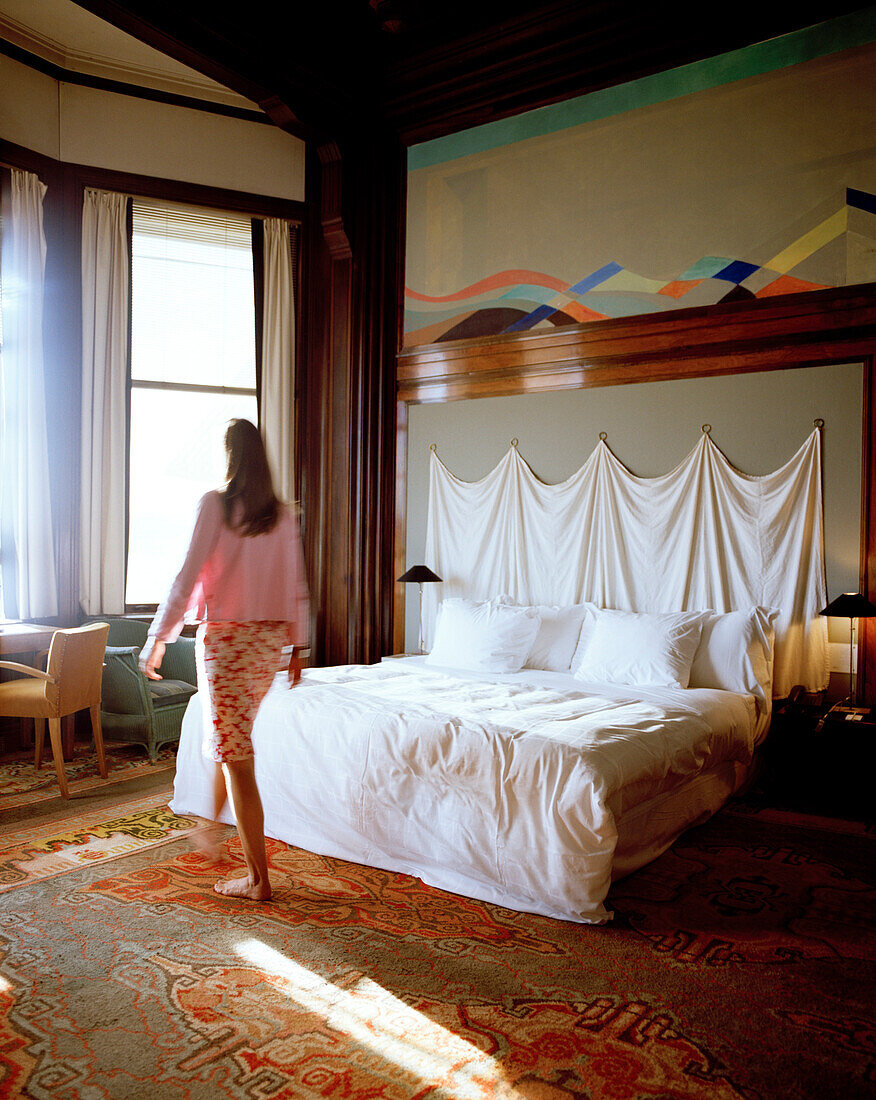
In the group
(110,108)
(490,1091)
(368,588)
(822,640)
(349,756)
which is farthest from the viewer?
(368,588)

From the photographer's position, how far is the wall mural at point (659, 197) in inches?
185

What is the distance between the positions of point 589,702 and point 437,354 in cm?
300

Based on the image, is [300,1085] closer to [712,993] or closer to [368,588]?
[712,993]

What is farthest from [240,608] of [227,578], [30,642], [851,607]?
[851,607]

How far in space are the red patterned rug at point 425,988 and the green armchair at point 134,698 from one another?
1825mm

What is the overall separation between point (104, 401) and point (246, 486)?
3.27 metres

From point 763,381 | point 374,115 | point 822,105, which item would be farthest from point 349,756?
point 374,115

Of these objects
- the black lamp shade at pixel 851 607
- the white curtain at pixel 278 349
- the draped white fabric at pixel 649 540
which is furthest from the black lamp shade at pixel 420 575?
the black lamp shade at pixel 851 607

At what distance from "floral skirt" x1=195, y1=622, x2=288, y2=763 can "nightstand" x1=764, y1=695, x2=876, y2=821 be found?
2704 mm

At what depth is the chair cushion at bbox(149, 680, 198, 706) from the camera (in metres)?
5.38

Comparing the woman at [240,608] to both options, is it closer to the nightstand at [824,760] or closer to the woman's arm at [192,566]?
the woman's arm at [192,566]

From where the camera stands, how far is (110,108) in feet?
19.3

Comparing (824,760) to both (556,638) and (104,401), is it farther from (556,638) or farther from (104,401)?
(104,401)

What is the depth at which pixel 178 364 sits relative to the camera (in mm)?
6180
